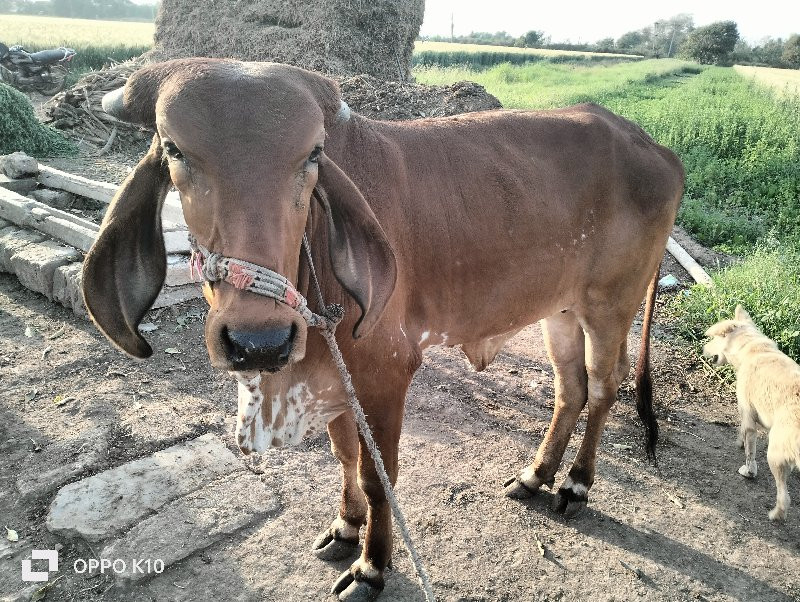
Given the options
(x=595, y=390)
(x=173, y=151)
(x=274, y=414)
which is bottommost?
(x=595, y=390)

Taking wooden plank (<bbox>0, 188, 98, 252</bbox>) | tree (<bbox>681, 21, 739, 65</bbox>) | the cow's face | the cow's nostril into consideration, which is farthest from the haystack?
tree (<bbox>681, 21, 739, 65</bbox>)

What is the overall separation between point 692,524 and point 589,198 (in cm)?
182

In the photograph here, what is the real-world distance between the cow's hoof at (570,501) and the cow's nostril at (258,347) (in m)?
2.30

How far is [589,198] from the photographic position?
3025 mm

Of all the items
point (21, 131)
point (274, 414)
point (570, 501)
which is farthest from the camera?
point (21, 131)

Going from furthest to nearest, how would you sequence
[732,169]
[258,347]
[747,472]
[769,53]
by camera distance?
[769,53], [732,169], [747,472], [258,347]

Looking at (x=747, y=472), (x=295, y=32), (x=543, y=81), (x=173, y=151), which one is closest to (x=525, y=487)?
(x=747, y=472)

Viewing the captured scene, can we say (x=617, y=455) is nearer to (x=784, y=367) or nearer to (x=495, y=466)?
(x=495, y=466)

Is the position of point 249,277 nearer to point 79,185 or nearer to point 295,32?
point 79,185

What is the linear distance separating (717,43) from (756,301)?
2091 inches

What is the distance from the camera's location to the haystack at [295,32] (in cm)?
1049

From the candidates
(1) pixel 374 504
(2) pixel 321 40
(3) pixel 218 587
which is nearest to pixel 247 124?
(1) pixel 374 504

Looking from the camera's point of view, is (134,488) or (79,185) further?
(79,185)
